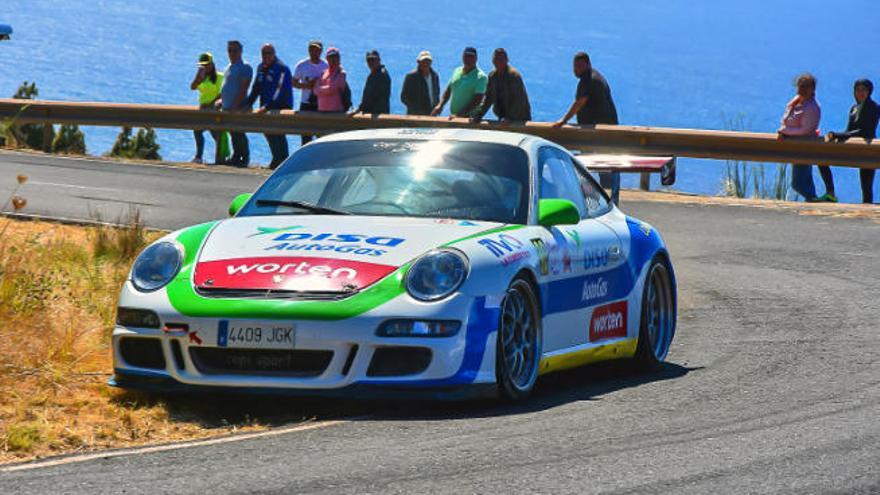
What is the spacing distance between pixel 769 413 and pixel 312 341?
6.93 ft

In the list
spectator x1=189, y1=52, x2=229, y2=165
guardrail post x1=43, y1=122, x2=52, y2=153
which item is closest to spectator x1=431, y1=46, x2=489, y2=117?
spectator x1=189, y1=52, x2=229, y2=165

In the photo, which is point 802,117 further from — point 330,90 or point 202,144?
point 202,144

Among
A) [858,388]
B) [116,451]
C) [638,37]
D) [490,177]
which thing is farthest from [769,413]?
[638,37]

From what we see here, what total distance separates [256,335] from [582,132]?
14.7m

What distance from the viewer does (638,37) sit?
158 m

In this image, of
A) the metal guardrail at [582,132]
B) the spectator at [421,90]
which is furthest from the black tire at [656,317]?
the spectator at [421,90]

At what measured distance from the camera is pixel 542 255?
31.6ft

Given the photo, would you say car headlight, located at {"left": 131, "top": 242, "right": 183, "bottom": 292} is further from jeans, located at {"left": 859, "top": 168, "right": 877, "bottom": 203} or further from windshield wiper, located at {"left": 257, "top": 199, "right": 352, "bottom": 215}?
jeans, located at {"left": 859, "top": 168, "right": 877, "bottom": 203}

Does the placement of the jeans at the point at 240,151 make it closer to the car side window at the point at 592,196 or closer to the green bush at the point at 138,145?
the green bush at the point at 138,145

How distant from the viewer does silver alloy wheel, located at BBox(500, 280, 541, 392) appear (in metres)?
9.20

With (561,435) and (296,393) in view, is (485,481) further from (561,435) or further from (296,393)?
(296,393)

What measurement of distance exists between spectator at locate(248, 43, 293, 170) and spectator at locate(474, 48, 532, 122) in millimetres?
3621

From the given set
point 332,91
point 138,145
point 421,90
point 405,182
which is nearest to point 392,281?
point 405,182

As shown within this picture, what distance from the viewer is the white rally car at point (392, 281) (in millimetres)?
8734
